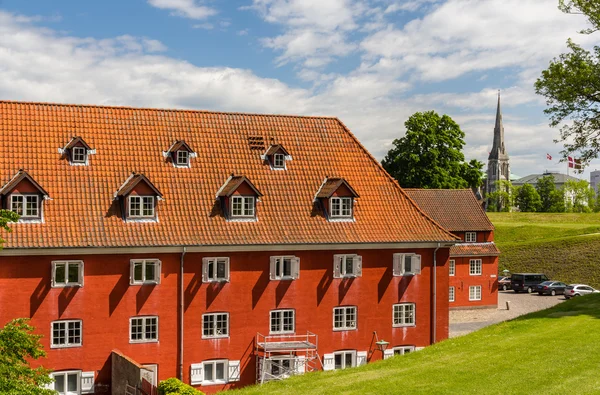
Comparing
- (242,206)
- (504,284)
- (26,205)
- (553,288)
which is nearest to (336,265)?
(242,206)

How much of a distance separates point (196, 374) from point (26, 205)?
38.2 ft

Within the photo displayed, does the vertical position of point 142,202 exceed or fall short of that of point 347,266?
it exceeds it

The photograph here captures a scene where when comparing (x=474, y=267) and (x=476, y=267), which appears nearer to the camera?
(x=474, y=267)

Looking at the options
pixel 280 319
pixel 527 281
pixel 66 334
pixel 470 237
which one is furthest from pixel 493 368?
pixel 527 281

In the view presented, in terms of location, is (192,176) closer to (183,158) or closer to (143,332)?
(183,158)

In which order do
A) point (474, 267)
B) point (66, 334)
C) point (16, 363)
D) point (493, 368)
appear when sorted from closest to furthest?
point (16, 363) < point (493, 368) < point (66, 334) < point (474, 267)

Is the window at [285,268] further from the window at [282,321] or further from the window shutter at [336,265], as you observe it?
the window shutter at [336,265]

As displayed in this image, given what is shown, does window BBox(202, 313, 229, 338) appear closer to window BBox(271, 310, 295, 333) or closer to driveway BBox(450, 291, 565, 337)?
window BBox(271, 310, 295, 333)

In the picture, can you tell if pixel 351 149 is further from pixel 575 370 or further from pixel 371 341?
pixel 575 370

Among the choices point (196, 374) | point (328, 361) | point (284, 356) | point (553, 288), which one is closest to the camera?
point (196, 374)

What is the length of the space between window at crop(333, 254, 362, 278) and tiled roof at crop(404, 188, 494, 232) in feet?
94.5

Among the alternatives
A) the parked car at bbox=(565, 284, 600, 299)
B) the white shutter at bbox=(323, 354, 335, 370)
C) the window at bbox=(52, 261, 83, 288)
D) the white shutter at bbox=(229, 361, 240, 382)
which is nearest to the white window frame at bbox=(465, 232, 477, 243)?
the parked car at bbox=(565, 284, 600, 299)

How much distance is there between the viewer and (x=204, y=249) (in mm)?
33688

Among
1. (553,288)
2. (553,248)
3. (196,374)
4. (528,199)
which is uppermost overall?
(528,199)
